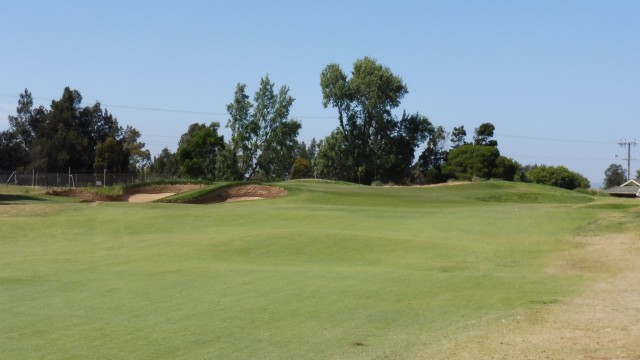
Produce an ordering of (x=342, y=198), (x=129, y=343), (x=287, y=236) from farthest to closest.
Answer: (x=342, y=198)
(x=287, y=236)
(x=129, y=343)

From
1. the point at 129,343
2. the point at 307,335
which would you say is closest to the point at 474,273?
the point at 307,335

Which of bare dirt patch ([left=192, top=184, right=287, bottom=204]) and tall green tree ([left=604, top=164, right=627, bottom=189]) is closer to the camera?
bare dirt patch ([left=192, top=184, right=287, bottom=204])

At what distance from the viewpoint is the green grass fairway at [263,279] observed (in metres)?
11.4

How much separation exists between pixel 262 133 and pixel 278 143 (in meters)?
2.57

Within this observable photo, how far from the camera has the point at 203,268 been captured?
19703 millimetres

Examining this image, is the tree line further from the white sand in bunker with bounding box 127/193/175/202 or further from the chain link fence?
the white sand in bunker with bounding box 127/193/175/202

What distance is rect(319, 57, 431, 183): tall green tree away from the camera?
102 meters

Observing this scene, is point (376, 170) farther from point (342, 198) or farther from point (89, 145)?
point (342, 198)

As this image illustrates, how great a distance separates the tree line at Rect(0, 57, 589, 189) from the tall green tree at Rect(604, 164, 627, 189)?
7401 cm

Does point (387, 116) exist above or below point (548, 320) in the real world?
above

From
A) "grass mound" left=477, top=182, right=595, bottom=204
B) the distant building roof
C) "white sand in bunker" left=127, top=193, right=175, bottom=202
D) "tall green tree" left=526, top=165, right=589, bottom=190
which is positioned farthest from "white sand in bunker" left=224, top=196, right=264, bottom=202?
"tall green tree" left=526, top=165, right=589, bottom=190

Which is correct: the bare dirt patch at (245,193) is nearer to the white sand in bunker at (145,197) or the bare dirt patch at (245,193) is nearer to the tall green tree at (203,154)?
the white sand in bunker at (145,197)

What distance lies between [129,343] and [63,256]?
1293 centimetres

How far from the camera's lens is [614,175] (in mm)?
178125
